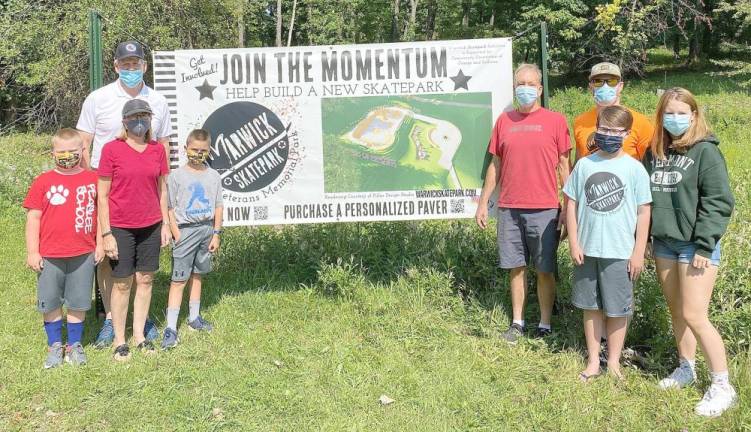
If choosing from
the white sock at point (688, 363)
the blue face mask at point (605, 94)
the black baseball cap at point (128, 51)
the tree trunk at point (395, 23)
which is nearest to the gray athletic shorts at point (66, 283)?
the black baseball cap at point (128, 51)

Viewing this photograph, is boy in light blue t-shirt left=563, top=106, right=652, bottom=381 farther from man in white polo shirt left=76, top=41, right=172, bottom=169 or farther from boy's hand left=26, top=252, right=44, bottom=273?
boy's hand left=26, top=252, right=44, bottom=273

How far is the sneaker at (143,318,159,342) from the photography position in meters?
4.76

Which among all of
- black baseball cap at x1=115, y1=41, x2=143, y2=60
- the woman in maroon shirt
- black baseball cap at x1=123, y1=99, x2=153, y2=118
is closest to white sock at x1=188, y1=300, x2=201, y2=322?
the woman in maroon shirt

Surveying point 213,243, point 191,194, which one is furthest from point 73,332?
point 191,194

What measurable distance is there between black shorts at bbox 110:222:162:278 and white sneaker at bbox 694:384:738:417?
3860mm

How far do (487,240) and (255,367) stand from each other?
2.62 m

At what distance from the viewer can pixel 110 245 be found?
4215 mm

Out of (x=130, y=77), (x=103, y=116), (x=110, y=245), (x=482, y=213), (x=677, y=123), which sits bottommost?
(x=110, y=245)

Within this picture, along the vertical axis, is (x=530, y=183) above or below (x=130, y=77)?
below

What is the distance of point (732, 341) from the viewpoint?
Answer: 4.11 meters

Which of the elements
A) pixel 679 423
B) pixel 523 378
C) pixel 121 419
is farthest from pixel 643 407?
pixel 121 419

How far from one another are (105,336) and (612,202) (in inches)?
155

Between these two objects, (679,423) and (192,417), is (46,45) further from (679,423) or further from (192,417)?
(679,423)

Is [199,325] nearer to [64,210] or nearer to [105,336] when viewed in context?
[105,336]
